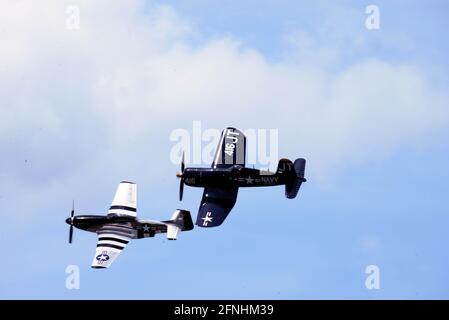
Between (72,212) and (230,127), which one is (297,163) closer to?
(230,127)

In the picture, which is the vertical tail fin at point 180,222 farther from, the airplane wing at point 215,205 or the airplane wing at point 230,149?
the airplane wing at point 230,149

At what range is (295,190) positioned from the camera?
296 feet

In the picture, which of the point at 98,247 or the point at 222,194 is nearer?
the point at 98,247

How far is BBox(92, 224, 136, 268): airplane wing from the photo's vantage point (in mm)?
82375

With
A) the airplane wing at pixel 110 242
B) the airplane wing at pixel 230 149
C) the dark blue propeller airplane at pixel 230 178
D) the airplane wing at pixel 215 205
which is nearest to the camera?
the airplane wing at pixel 110 242

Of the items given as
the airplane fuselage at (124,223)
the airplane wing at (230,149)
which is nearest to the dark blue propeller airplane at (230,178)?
the airplane wing at (230,149)

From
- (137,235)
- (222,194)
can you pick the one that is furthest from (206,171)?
(137,235)

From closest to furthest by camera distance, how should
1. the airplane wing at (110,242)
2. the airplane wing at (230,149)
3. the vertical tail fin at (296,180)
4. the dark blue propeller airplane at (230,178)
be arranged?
the airplane wing at (110,242), the dark blue propeller airplane at (230,178), the vertical tail fin at (296,180), the airplane wing at (230,149)

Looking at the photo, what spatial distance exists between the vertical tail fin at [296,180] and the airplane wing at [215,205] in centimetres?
390

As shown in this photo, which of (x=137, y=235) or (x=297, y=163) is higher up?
(x=297, y=163)

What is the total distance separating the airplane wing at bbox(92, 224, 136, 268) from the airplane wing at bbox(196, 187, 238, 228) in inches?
200

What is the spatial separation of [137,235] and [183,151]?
699cm

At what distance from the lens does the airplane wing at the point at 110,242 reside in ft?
270

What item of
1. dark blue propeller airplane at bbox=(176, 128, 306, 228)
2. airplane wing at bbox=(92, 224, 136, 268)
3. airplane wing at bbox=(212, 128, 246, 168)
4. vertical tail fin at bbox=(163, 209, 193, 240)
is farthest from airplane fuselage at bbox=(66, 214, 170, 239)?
airplane wing at bbox=(212, 128, 246, 168)
